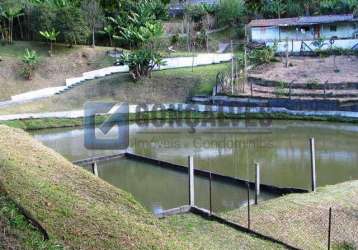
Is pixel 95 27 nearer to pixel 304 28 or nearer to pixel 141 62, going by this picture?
pixel 141 62

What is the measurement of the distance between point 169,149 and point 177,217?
893 cm

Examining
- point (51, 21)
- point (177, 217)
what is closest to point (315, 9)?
point (51, 21)

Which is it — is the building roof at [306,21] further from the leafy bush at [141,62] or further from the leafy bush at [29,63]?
the leafy bush at [29,63]

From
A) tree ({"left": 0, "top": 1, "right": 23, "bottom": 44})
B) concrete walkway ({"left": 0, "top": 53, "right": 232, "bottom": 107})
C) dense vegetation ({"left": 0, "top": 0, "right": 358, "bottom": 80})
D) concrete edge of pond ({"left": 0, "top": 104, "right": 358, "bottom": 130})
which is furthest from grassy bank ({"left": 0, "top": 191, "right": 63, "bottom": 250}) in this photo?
tree ({"left": 0, "top": 1, "right": 23, "bottom": 44})

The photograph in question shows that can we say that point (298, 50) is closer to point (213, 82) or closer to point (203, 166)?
point (213, 82)

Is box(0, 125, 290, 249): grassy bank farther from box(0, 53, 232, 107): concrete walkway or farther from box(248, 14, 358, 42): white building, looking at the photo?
box(248, 14, 358, 42): white building

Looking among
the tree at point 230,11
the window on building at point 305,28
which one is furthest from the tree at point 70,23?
the window on building at point 305,28

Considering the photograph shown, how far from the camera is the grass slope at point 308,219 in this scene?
770 cm

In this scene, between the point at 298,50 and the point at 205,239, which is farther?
the point at 298,50

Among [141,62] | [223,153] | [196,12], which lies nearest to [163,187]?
[223,153]

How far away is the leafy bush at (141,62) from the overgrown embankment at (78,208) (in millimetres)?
21258

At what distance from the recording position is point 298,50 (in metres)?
33.4

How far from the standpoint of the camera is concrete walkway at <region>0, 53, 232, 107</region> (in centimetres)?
2795

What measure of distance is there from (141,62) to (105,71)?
10.8 ft
